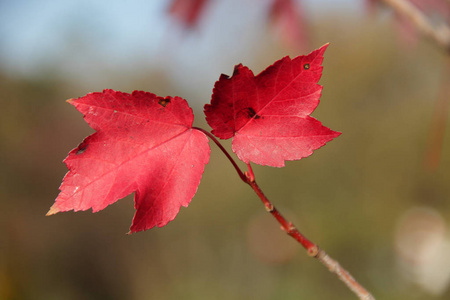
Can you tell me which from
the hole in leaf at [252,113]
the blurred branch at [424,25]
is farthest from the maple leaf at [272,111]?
the blurred branch at [424,25]

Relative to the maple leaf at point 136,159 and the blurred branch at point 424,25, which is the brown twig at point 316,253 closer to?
the maple leaf at point 136,159

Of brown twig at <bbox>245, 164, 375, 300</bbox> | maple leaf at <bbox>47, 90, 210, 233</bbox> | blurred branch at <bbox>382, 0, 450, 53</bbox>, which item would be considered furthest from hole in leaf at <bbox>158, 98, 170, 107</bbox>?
blurred branch at <bbox>382, 0, 450, 53</bbox>

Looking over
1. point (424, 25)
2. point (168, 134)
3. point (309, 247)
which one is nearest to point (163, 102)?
point (168, 134)

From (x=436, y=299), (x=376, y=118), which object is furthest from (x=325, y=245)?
(x=376, y=118)

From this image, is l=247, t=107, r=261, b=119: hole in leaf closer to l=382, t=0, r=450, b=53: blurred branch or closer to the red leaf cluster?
the red leaf cluster

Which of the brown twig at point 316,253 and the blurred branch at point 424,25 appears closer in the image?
the brown twig at point 316,253

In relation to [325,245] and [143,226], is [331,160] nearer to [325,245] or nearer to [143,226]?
[325,245]

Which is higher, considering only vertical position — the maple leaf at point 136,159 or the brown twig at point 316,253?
the maple leaf at point 136,159
